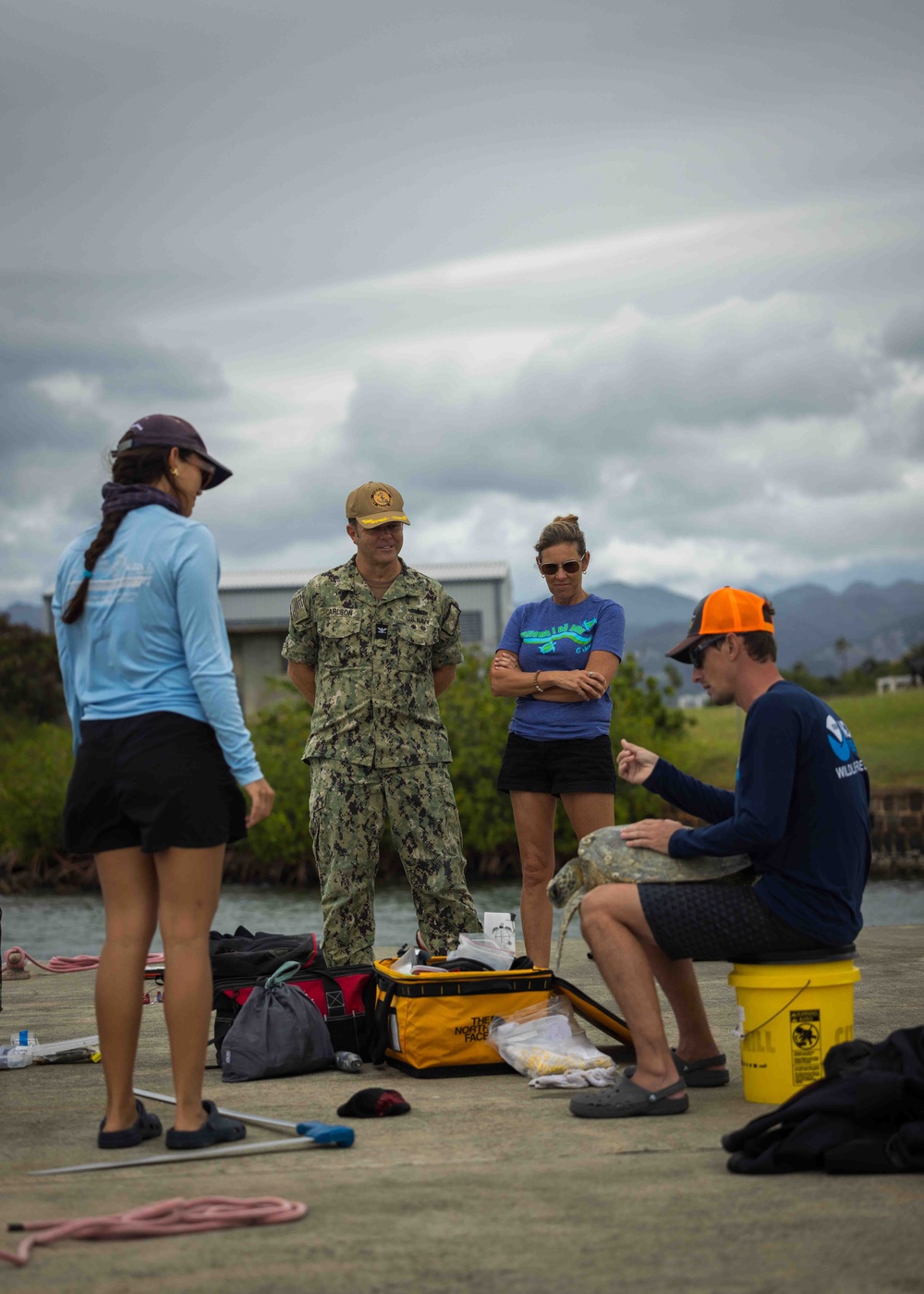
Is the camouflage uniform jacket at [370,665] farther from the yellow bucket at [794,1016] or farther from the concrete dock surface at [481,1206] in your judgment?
the yellow bucket at [794,1016]

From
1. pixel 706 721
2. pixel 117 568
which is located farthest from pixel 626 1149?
pixel 706 721

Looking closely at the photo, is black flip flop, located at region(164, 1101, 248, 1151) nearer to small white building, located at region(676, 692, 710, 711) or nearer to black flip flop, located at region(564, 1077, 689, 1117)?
black flip flop, located at region(564, 1077, 689, 1117)

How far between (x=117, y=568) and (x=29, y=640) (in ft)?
135

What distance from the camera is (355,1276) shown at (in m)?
2.29

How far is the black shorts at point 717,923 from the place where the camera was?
3408 mm

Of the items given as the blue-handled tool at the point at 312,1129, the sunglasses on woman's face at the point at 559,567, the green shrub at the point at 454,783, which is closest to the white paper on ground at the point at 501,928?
the sunglasses on woman's face at the point at 559,567

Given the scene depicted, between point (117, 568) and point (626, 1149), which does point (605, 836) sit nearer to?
point (626, 1149)

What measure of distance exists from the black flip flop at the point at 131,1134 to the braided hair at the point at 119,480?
1216mm

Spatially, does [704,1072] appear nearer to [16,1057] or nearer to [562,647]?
[562,647]

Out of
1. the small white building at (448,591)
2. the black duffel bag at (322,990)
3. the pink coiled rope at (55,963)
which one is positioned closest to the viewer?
the black duffel bag at (322,990)

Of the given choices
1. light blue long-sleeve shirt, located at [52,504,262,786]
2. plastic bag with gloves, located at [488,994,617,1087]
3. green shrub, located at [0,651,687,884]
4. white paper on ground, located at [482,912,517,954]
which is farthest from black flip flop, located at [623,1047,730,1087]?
green shrub, located at [0,651,687,884]

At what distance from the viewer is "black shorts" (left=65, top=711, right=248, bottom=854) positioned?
10.2ft

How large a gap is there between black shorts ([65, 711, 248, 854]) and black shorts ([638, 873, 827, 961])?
1.09 m

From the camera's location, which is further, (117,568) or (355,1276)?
(117,568)
